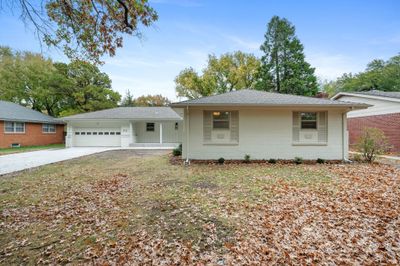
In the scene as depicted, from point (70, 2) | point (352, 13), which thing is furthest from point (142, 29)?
point (352, 13)

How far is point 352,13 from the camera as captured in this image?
11445 mm

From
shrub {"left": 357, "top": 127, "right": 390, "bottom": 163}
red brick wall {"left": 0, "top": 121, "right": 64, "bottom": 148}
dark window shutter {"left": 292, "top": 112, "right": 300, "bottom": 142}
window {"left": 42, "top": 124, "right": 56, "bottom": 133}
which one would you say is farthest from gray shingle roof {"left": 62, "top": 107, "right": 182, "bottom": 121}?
shrub {"left": 357, "top": 127, "right": 390, "bottom": 163}

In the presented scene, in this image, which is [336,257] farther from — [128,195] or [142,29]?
[142,29]

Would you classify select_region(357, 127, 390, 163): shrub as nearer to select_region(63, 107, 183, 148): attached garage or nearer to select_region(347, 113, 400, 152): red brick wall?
select_region(347, 113, 400, 152): red brick wall

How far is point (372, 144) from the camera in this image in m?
9.27

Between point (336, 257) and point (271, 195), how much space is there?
2424mm

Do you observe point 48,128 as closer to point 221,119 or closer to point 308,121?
point 221,119

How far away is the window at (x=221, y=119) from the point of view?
10102 millimetres

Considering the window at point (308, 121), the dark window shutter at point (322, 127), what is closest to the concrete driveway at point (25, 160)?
the window at point (308, 121)

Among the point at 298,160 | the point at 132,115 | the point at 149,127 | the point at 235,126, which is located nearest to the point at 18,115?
the point at 132,115

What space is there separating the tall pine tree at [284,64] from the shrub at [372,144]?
655 inches

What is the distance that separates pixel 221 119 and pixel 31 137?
1947 cm

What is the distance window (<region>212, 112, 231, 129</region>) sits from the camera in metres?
10.1

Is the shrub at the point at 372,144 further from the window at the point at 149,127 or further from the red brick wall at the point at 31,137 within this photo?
Result: the red brick wall at the point at 31,137
